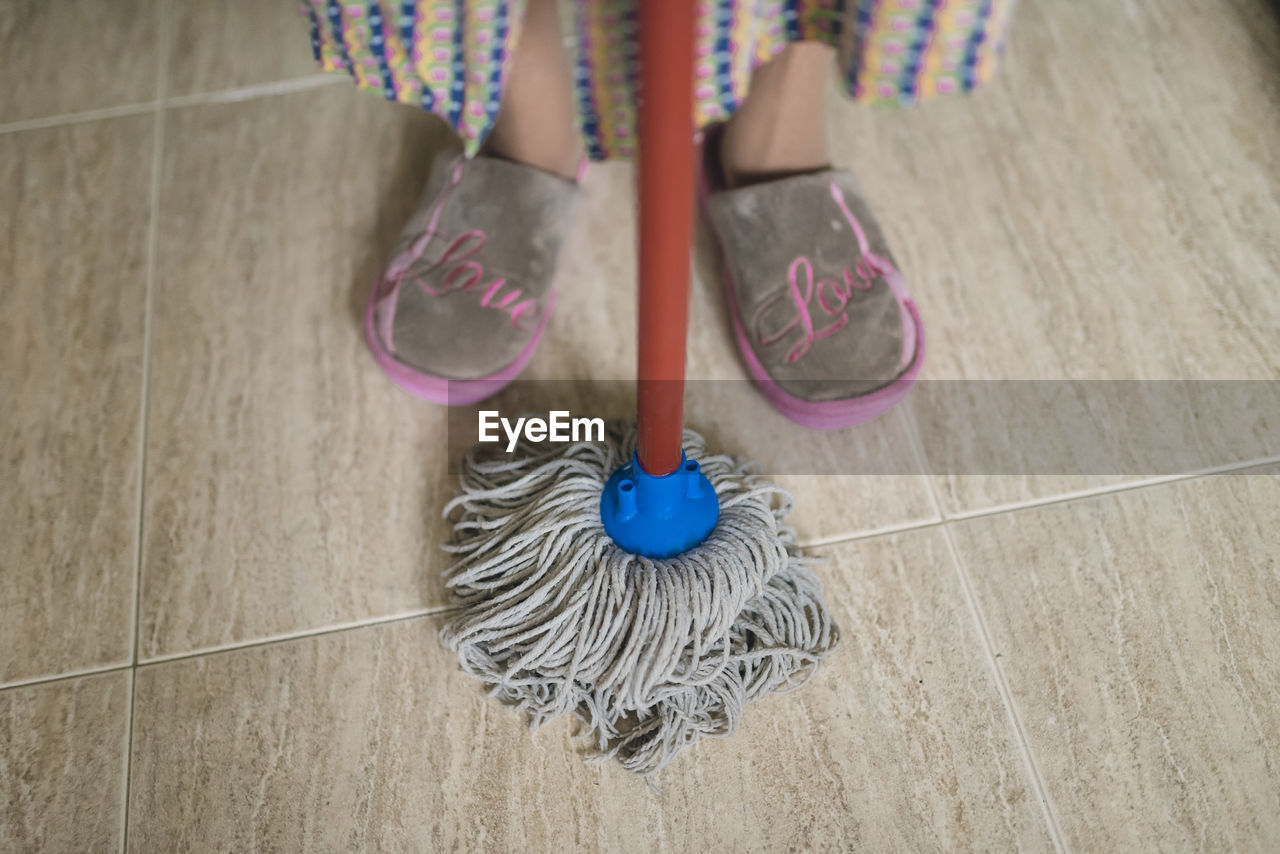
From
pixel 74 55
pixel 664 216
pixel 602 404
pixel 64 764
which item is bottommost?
pixel 64 764

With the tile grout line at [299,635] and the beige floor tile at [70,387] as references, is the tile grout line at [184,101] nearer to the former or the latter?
the beige floor tile at [70,387]

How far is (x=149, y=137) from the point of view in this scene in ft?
3.30

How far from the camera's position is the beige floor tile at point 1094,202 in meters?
0.85

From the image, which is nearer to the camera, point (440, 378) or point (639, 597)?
point (639, 597)

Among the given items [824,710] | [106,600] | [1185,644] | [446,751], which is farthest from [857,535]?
[106,600]

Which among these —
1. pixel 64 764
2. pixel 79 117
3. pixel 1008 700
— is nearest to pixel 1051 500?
pixel 1008 700

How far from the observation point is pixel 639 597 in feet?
2.09

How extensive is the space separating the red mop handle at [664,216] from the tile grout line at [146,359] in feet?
1.41

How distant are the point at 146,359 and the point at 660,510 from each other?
1.72ft

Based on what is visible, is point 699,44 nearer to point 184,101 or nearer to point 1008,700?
point 1008,700

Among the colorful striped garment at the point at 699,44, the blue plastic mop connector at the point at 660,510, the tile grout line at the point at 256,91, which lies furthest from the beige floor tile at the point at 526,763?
the tile grout line at the point at 256,91

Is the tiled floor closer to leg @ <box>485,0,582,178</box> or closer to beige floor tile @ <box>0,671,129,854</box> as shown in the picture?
beige floor tile @ <box>0,671,129,854</box>

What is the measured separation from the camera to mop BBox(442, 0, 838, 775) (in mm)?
630

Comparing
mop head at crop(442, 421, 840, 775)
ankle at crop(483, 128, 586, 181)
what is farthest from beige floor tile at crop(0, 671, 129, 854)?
ankle at crop(483, 128, 586, 181)
